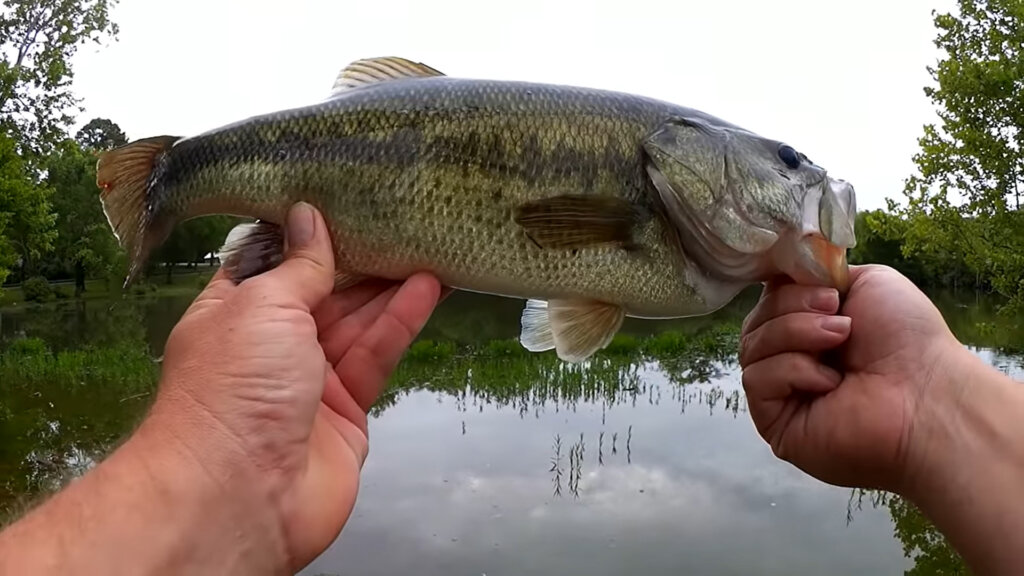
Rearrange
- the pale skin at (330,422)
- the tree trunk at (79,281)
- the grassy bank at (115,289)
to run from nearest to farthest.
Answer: the pale skin at (330,422) → the grassy bank at (115,289) → the tree trunk at (79,281)

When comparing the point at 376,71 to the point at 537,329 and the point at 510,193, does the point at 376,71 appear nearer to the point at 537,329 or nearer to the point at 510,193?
the point at 510,193

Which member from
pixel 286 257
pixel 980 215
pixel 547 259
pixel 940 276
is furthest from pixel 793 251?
pixel 940 276

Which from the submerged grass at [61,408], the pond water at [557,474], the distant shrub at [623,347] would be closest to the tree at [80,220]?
the submerged grass at [61,408]

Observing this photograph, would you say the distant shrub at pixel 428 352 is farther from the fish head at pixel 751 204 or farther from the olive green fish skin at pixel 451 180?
the fish head at pixel 751 204

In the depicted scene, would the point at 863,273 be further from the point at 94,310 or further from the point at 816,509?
the point at 94,310

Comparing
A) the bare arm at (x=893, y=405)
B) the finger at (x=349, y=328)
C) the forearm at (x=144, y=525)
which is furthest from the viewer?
the finger at (x=349, y=328)

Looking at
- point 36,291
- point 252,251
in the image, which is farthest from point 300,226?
point 36,291

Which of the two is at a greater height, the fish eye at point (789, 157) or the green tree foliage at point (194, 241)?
the fish eye at point (789, 157)

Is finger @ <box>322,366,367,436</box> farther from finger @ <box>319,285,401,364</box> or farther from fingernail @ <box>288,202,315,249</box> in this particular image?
fingernail @ <box>288,202,315,249</box>
